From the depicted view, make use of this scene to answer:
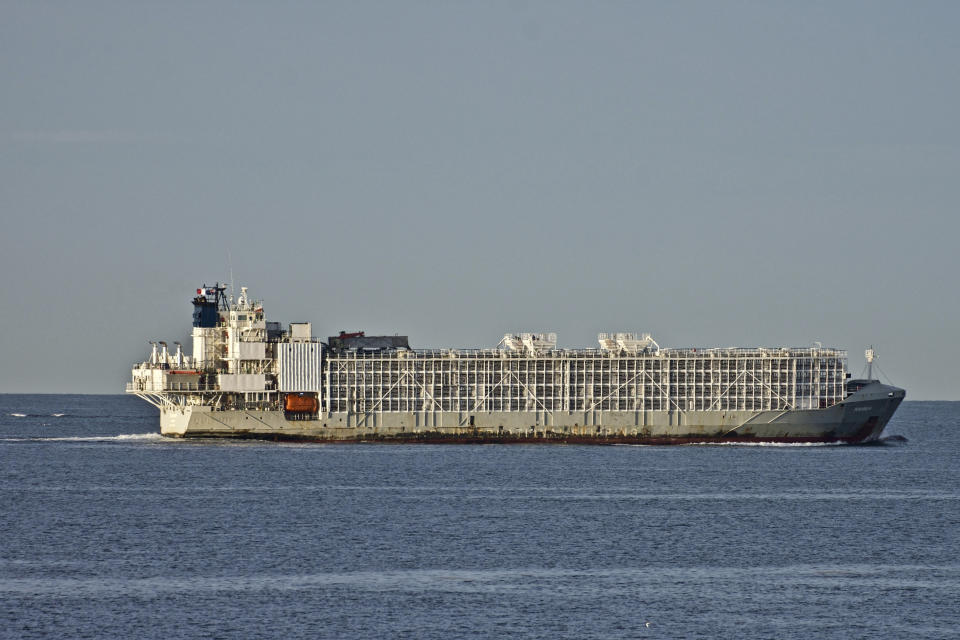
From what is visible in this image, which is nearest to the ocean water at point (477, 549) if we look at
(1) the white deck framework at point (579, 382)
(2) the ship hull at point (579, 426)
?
(2) the ship hull at point (579, 426)

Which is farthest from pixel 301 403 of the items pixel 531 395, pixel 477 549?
pixel 477 549

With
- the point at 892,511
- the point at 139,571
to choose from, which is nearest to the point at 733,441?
the point at 892,511

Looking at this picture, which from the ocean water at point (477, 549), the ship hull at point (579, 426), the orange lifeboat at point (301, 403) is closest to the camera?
the ocean water at point (477, 549)

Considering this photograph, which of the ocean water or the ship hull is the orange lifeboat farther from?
the ocean water

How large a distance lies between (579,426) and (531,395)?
5.70 meters

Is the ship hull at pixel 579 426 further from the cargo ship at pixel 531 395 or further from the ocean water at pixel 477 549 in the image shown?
the ocean water at pixel 477 549

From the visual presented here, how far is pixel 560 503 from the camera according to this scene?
9638 centimetres

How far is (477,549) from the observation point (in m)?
76.9

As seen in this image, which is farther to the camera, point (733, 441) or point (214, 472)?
point (733, 441)

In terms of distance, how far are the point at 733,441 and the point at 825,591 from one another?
78.5 m

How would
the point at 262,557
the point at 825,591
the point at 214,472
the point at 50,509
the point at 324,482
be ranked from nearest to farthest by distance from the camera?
the point at 825,591 → the point at 262,557 → the point at 50,509 → the point at 324,482 → the point at 214,472

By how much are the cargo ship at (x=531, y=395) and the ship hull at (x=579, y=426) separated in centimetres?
10

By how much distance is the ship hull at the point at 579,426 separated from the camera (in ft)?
465

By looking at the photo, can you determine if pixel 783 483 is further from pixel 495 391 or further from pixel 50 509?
pixel 50 509
